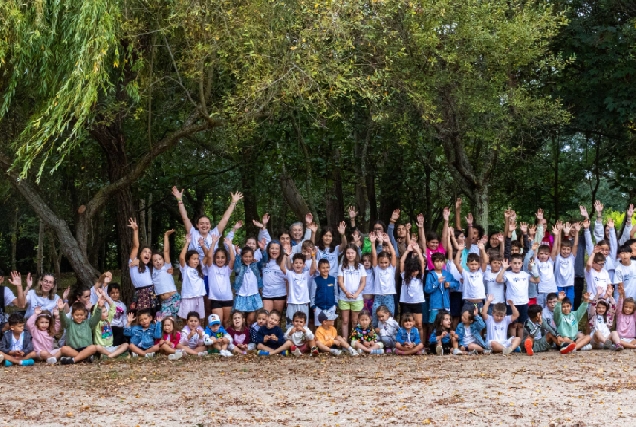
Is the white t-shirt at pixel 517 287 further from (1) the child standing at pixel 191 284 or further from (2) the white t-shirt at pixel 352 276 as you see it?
(1) the child standing at pixel 191 284

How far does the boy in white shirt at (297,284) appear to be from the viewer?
37.2 feet

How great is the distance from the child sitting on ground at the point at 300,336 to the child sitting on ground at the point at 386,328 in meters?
0.84

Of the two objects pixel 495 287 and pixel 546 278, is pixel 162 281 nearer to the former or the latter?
pixel 495 287

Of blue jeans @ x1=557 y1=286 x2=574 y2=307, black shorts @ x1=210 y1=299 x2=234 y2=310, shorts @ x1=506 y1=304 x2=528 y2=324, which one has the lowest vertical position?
shorts @ x1=506 y1=304 x2=528 y2=324

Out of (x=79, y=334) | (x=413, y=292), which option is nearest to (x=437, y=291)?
(x=413, y=292)

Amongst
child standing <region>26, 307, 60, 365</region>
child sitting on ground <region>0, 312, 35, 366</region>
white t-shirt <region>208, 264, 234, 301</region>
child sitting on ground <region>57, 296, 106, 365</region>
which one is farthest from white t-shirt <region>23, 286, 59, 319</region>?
white t-shirt <region>208, 264, 234, 301</region>

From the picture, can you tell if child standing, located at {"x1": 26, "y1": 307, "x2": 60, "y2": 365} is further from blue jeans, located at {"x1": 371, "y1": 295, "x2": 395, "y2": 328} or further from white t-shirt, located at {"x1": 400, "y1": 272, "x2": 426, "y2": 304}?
white t-shirt, located at {"x1": 400, "y1": 272, "x2": 426, "y2": 304}

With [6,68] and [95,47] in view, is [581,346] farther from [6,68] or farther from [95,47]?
[6,68]

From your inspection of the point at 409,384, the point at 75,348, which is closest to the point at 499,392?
the point at 409,384

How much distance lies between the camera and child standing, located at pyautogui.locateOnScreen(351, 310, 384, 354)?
10.8 m

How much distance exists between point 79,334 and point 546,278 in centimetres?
601

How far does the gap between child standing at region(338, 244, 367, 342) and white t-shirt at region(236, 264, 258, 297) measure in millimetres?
1129

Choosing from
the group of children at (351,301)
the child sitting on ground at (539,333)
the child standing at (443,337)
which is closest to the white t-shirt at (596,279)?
the group of children at (351,301)

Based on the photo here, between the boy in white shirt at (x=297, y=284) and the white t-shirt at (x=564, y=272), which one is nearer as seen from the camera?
the boy in white shirt at (x=297, y=284)
